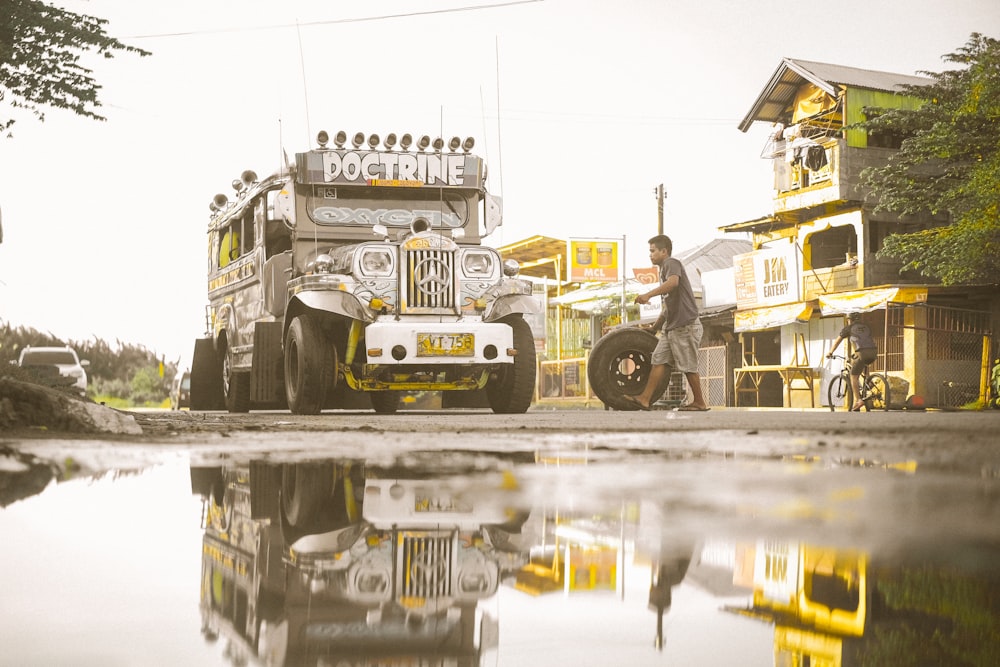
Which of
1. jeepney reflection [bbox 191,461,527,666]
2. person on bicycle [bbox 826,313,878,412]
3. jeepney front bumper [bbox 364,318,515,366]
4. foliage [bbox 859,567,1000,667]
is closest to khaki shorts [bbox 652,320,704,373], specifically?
jeepney front bumper [bbox 364,318,515,366]

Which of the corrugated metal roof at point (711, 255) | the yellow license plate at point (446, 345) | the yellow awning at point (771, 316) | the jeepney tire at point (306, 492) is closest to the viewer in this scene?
the jeepney tire at point (306, 492)

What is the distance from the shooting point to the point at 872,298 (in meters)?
27.7

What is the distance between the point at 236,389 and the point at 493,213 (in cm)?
360

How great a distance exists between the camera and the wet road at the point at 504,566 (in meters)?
1.42

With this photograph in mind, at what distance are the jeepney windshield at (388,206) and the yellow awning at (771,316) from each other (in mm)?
20292

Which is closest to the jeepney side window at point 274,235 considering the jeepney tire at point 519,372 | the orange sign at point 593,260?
the jeepney tire at point 519,372

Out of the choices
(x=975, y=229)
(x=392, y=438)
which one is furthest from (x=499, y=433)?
(x=975, y=229)

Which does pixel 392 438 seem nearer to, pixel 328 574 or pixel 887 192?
pixel 328 574

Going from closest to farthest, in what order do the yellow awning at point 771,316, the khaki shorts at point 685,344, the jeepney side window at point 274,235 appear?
the khaki shorts at point 685,344, the jeepney side window at point 274,235, the yellow awning at point 771,316

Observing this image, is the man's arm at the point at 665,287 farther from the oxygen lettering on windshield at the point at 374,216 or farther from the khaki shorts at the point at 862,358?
the khaki shorts at the point at 862,358

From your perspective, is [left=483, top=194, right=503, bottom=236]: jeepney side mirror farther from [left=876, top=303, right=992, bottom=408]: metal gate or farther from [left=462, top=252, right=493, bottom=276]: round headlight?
[left=876, top=303, right=992, bottom=408]: metal gate

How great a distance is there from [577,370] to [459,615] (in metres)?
35.8

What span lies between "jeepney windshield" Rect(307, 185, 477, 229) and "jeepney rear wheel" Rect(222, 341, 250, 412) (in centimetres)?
240

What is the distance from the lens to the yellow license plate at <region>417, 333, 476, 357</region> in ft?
34.2
